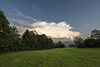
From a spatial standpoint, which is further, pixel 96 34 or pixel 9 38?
pixel 96 34

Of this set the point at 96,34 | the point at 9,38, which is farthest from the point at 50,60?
the point at 96,34

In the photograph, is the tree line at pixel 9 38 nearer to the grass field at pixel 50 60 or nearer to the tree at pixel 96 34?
the grass field at pixel 50 60

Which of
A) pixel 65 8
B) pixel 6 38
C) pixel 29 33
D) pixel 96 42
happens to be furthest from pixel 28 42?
pixel 96 42

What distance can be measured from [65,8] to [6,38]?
29011mm

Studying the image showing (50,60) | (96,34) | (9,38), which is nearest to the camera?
(50,60)

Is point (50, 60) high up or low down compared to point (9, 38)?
down

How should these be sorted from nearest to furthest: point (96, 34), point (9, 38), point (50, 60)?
point (50, 60) → point (9, 38) → point (96, 34)

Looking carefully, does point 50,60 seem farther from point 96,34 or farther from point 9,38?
point 96,34

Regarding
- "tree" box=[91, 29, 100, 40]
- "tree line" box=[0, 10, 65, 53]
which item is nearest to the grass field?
"tree line" box=[0, 10, 65, 53]

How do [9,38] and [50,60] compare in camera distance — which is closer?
[50,60]

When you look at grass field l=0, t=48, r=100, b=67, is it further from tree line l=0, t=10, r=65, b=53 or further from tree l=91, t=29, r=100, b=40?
tree l=91, t=29, r=100, b=40

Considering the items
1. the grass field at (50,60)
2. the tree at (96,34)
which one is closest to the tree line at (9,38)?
the grass field at (50,60)

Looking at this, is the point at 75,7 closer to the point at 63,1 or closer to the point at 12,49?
the point at 63,1

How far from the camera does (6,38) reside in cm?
2238
